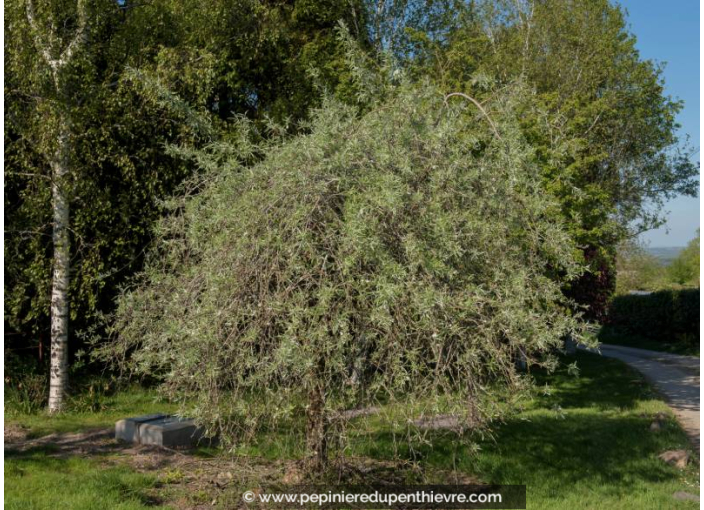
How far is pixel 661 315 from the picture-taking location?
76.8 feet

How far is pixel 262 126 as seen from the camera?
1153cm

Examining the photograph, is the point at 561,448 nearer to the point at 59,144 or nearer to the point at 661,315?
the point at 59,144

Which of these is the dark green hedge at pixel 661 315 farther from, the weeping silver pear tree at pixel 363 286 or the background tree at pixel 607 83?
the weeping silver pear tree at pixel 363 286

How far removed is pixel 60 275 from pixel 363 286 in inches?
239

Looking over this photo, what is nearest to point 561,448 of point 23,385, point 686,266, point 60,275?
point 60,275

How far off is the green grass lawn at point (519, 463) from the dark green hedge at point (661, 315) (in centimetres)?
1361

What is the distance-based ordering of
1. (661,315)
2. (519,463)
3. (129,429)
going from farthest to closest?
(661,315) < (129,429) < (519,463)

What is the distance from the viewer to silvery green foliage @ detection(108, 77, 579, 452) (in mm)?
4340

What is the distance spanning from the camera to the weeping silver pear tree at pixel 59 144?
27.4ft

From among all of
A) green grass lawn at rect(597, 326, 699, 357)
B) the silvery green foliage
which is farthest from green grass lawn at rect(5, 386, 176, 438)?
green grass lawn at rect(597, 326, 699, 357)

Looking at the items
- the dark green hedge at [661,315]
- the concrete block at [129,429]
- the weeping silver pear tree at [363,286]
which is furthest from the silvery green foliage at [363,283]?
the dark green hedge at [661,315]

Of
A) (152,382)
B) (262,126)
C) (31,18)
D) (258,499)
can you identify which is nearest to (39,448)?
(258,499)

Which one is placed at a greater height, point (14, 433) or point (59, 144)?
point (59, 144)

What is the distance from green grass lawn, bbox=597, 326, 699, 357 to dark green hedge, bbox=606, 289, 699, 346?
10.0 inches
